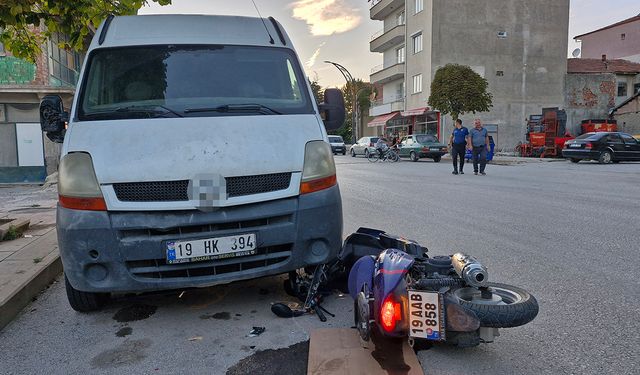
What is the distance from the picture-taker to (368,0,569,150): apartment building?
127 feet

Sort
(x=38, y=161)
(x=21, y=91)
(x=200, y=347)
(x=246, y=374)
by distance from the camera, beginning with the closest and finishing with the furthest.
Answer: (x=246, y=374) → (x=200, y=347) → (x=21, y=91) → (x=38, y=161)

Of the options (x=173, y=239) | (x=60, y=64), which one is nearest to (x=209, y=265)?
(x=173, y=239)

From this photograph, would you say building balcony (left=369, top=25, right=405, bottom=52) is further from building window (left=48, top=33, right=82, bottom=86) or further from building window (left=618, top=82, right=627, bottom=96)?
building window (left=48, top=33, right=82, bottom=86)

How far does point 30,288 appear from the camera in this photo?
4109 millimetres

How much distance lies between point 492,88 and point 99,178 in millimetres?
40454

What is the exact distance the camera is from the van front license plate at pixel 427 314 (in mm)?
2564

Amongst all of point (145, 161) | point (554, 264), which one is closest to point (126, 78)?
point (145, 161)

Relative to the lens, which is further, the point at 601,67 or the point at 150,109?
the point at 601,67

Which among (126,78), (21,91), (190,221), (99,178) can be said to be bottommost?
(190,221)

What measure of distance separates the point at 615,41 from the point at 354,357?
203 ft

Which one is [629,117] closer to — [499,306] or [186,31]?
[186,31]

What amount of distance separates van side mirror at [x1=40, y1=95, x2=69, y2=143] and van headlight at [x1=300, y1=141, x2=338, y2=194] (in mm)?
2327

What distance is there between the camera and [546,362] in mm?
2822

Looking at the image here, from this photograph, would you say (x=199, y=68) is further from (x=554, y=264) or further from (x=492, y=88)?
(x=492, y=88)
